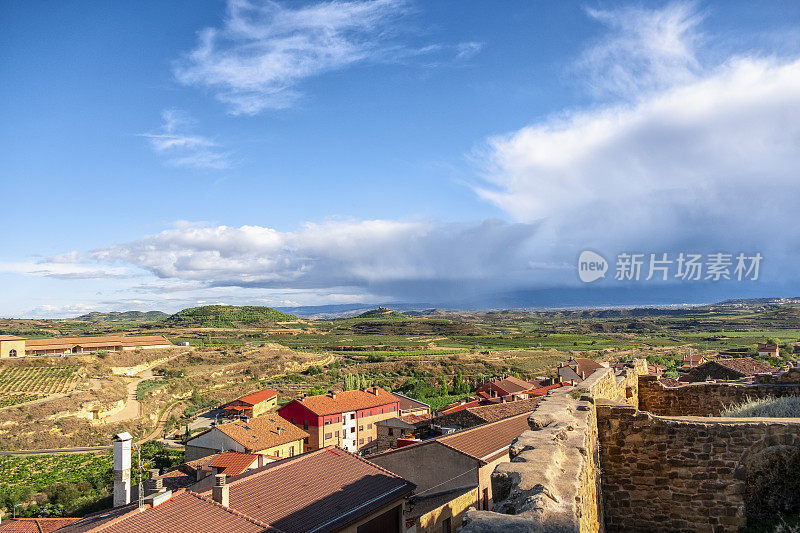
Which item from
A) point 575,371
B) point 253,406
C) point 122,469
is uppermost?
point 122,469

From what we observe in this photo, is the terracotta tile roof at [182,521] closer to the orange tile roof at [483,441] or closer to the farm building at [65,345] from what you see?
the orange tile roof at [483,441]

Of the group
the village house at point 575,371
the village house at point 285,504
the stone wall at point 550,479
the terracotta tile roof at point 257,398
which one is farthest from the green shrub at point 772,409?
the terracotta tile roof at point 257,398

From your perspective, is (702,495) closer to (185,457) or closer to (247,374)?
(185,457)

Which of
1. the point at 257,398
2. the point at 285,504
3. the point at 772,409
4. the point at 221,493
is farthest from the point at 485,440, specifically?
the point at 257,398

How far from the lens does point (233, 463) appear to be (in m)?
27.6

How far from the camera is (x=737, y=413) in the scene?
8148 mm

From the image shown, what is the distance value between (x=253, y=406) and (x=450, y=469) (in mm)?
39543

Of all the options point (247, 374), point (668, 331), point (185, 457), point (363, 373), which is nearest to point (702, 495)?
point (185, 457)

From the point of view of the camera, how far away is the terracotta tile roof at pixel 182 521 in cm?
1071

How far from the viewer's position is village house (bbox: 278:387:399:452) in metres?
44.3

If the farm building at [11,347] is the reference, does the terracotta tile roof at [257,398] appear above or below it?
below

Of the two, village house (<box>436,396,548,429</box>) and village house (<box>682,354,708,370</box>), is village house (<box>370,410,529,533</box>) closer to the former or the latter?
village house (<box>436,396,548,429</box>)

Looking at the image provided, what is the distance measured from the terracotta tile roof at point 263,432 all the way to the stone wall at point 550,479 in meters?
33.7

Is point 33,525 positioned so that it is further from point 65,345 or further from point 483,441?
point 65,345
